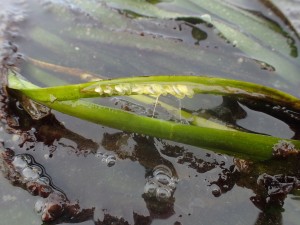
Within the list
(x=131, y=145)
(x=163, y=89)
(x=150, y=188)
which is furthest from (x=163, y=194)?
(x=163, y=89)

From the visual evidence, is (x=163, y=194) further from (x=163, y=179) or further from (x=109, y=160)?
(x=109, y=160)

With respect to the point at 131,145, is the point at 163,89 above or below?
above

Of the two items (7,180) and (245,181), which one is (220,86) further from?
Result: (7,180)

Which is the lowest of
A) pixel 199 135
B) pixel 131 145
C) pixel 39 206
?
pixel 39 206

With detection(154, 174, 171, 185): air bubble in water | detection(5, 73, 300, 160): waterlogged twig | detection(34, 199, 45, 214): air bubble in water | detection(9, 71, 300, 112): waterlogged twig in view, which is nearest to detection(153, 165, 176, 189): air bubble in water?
detection(154, 174, 171, 185): air bubble in water

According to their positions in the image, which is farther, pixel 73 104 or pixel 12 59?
pixel 12 59

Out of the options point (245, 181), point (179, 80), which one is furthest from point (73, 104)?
point (245, 181)
